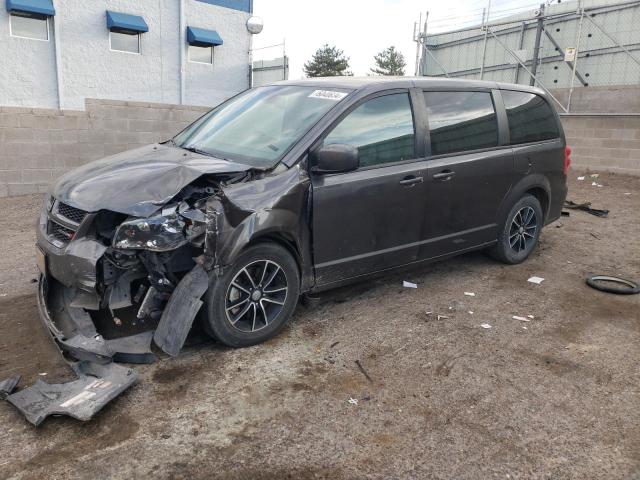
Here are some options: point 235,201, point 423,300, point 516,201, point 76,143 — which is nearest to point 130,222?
point 235,201

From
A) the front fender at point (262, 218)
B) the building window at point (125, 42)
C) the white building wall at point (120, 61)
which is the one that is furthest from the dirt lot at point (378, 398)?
the building window at point (125, 42)

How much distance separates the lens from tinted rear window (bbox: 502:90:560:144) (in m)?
5.27

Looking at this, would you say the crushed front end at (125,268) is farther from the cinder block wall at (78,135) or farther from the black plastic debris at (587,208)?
the black plastic debris at (587,208)

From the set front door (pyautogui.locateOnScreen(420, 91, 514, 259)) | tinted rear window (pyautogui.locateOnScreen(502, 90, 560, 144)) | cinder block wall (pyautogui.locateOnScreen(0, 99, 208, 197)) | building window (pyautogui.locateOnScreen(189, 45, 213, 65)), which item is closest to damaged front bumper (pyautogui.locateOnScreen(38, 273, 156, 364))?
front door (pyautogui.locateOnScreen(420, 91, 514, 259))

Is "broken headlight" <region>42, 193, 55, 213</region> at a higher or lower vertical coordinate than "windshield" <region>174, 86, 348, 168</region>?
lower

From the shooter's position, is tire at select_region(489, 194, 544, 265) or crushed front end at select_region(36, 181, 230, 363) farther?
tire at select_region(489, 194, 544, 265)

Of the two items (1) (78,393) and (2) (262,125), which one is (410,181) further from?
(1) (78,393)

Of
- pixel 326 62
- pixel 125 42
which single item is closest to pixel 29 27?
pixel 125 42

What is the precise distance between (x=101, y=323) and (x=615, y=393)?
139 inches

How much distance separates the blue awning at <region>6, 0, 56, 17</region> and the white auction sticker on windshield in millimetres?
13228

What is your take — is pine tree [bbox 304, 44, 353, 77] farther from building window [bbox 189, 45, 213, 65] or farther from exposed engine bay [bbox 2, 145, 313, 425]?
exposed engine bay [bbox 2, 145, 313, 425]

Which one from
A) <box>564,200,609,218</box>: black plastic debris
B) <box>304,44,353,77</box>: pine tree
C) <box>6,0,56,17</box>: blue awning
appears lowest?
<box>564,200,609,218</box>: black plastic debris

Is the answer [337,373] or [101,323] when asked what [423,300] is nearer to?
[337,373]

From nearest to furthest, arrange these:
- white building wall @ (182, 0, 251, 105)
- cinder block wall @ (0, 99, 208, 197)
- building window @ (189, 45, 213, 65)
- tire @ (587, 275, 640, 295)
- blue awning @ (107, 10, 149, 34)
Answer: tire @ (587, 275, 640, 295)
cinder block wall @ (0, 99, 208, 197)
blue awning @ (107, 10, 149, 34)
white building wall @ (182, 0, 251, 105)
building window @ (189, 45, 213, 65)
